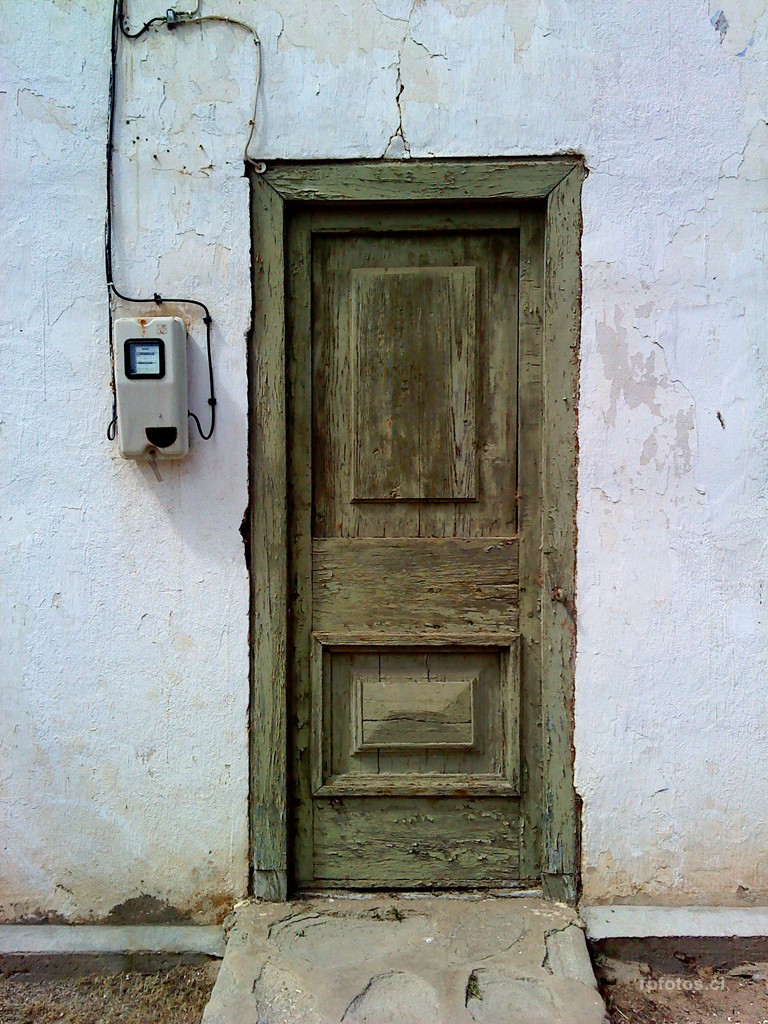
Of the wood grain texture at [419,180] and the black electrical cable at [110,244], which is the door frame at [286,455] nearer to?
the wood grain texture at [419,180]

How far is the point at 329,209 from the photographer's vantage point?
248 centimetres

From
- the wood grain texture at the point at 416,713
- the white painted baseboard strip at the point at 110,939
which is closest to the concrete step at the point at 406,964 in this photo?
the white painted baseboard strip at the point at 110,939

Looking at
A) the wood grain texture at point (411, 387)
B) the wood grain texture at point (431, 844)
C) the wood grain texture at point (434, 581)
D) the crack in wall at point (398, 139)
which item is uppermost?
the crack in wall at point (398, 139)

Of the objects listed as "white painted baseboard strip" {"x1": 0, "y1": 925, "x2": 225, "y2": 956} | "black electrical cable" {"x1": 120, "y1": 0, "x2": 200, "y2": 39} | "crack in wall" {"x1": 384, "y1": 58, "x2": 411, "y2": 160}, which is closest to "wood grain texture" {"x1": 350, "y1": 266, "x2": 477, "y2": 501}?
"crack in wall" {"x1": 384, "y1": 58, "x2": 411, "y2": 160}

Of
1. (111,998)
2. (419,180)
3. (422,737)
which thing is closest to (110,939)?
(111,998)

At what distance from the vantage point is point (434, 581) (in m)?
2.52

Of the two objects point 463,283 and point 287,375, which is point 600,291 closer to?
point 463,283

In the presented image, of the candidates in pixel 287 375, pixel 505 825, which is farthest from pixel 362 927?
pixel 287 375

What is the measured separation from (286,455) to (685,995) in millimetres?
1970

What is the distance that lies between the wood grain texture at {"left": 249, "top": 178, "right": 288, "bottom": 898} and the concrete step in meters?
0.23

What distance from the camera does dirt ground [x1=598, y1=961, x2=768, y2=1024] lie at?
2.22m

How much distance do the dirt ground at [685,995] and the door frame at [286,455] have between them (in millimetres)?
274

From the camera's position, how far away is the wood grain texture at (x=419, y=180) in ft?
7.85

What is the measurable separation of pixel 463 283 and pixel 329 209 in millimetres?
477
